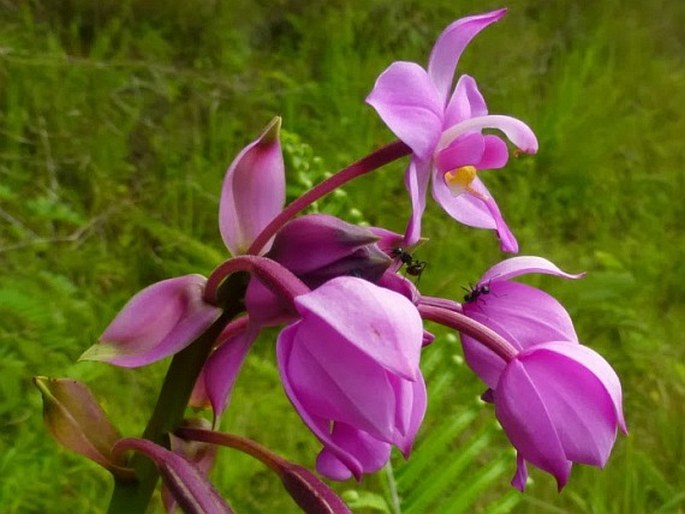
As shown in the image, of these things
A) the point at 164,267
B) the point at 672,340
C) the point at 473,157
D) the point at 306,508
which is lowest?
the point at 672,340

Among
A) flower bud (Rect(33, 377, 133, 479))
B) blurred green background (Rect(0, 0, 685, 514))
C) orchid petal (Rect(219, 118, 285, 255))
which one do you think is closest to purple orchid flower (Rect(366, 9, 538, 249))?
orchid petal (Rect(219, 118, 285, 255))

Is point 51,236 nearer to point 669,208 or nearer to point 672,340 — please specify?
point 672,340

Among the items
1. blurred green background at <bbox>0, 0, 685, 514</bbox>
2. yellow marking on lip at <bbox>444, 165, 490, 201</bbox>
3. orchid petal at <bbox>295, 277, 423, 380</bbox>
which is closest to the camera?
orchid petal at <bbox>295, 277, 423, 380</bbox>

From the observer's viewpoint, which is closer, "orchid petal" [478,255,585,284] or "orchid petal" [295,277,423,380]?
"orchid petal" [295,277,423,380]

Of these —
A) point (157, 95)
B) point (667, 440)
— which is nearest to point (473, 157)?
point (667, 440)

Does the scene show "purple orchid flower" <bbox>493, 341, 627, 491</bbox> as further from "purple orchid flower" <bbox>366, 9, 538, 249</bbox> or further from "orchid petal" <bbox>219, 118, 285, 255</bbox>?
"orchid petal" <bbox>219, 118, 285, 255</bbox>

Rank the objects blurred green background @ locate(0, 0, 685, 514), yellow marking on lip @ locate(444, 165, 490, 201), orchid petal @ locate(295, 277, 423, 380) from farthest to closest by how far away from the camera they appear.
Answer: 1. blurred green background @ locate(0, 0, 685, 514)
2. yellow marking on lip @ locate(444, 165, 490, 201)
3. orchid petal @ locate(295, 277, 423, 380)
